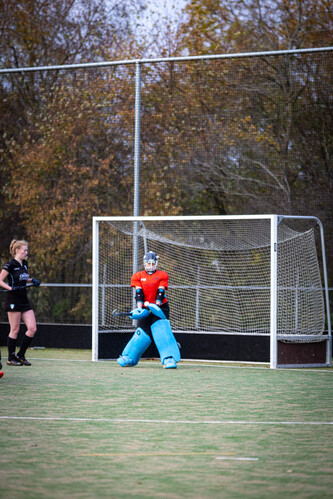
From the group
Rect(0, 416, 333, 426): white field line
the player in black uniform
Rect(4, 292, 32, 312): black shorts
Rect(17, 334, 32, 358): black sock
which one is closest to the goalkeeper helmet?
the player in black uniform

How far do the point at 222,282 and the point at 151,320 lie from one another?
3622 mm

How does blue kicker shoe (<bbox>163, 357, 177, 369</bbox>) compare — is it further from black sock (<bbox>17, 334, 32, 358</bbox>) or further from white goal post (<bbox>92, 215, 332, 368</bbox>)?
black sock (<bbox>17, 334, 32, 358</bbox>)

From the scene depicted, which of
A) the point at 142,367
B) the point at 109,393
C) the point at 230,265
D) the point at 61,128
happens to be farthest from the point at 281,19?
the point at 109,393

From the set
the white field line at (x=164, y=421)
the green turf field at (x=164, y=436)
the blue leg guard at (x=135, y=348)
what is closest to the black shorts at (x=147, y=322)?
the blue leg guard at (x=135, y=348)

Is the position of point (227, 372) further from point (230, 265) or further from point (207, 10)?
point (207, 10)

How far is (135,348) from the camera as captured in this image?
10.8m

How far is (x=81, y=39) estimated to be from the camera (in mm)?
21609

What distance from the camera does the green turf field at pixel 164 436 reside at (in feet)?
13.8

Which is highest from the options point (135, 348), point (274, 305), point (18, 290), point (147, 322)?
point (18, 290)

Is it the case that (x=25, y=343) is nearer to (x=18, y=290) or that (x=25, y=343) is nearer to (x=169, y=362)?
(x=18, y=290)

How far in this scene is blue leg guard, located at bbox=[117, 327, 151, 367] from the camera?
10677 millimetres

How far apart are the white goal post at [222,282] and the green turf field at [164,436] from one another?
2238 mm

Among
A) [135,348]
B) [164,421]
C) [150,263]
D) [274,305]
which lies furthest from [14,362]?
[164,421]

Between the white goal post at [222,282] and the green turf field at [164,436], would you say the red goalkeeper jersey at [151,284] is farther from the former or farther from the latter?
the green turf field at [164,436]
